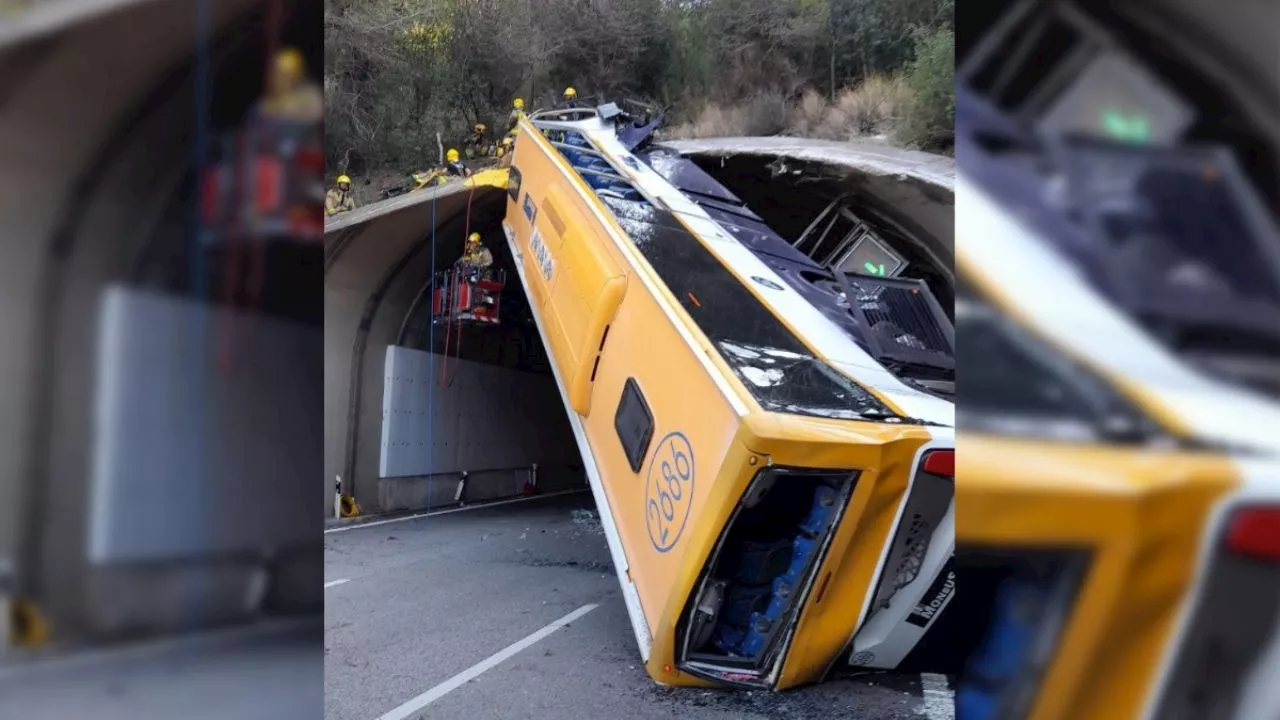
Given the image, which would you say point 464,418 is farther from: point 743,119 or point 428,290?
point 743,119

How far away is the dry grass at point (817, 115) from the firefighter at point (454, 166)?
113 inches

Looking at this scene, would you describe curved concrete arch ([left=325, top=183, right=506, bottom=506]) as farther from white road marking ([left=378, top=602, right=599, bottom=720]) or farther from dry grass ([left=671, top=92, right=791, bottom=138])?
white road marking ([left=378, top=602, right=599, bottom=720])

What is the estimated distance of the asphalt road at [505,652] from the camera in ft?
11.8

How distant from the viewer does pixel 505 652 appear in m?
4.46

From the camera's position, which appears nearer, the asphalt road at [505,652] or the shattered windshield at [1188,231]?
the shattered windshield at [1188,231]

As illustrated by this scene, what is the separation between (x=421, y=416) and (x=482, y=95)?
436cm

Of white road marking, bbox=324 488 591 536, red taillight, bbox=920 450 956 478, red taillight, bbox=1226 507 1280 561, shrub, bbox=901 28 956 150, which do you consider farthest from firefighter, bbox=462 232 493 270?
red taillight, bbox=1226 507 1280 561

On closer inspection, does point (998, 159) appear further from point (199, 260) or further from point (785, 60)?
point (785, 60)

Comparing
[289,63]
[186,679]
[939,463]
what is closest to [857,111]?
[939,463]

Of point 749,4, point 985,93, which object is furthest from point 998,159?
point 749,4

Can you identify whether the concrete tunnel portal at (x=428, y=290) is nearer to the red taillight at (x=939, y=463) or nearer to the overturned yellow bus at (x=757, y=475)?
the overturned yellow bus at (x=757, y=475)

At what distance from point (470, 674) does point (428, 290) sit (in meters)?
7.96

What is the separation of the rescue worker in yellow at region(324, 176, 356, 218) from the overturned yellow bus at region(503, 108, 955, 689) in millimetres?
5152

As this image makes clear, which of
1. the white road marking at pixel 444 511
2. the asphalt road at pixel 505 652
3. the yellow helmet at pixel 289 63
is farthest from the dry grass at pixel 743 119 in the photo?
the yellow helmet at pixel 289 63
